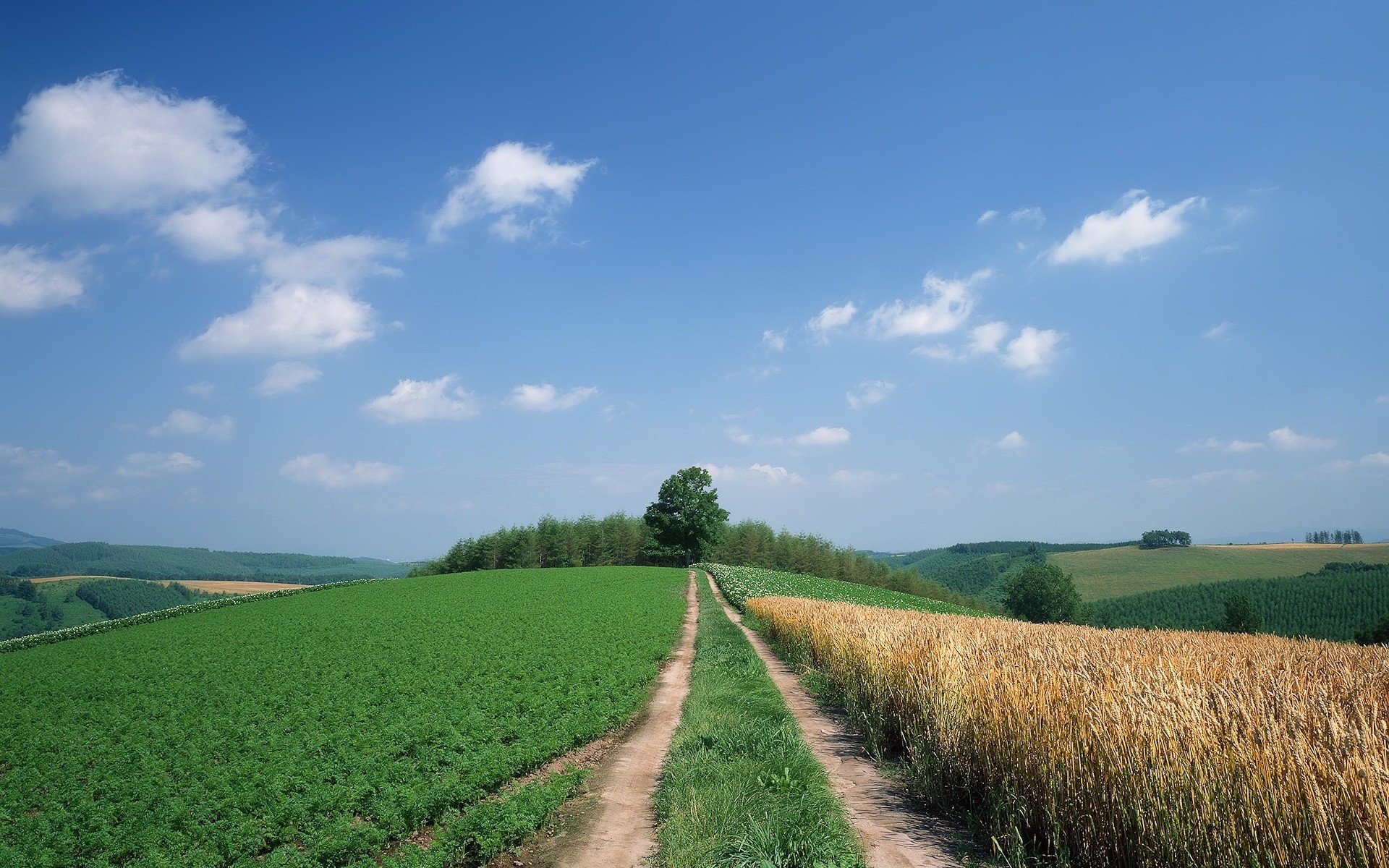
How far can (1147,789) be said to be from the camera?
4547 mm

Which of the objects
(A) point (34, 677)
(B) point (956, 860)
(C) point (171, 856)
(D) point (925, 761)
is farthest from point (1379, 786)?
(A) point (34, 677)

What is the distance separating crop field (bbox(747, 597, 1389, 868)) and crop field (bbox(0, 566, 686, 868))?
5.33 meters

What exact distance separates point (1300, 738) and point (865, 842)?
3.86m

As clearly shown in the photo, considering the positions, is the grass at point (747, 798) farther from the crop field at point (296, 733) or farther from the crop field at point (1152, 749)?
the crop field at point (296, 733)

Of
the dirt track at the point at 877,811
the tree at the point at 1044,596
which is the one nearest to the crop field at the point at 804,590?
the dirt track at the point at 877,811

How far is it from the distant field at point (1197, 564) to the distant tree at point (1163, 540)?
7.11 meters

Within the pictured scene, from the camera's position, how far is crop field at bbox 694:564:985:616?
4084cm

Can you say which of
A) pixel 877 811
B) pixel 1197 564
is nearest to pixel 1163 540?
pixel 1197 564

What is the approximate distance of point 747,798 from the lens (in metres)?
7.02

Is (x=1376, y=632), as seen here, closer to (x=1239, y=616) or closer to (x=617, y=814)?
(x=1239, y=616)

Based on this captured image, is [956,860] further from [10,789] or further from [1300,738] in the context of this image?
[10,789]

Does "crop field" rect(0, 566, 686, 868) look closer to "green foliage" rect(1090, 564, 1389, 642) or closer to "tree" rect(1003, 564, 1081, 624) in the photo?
"green foliage" rect(1090, 564, 1389, 642)

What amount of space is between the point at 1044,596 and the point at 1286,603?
31241 millimetres

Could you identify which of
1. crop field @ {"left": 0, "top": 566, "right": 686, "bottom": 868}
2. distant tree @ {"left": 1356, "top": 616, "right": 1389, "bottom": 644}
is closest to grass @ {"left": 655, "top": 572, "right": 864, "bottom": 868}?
crop field @ {"left": 0, "top": 566, "right": 686, "bottom": 868}
